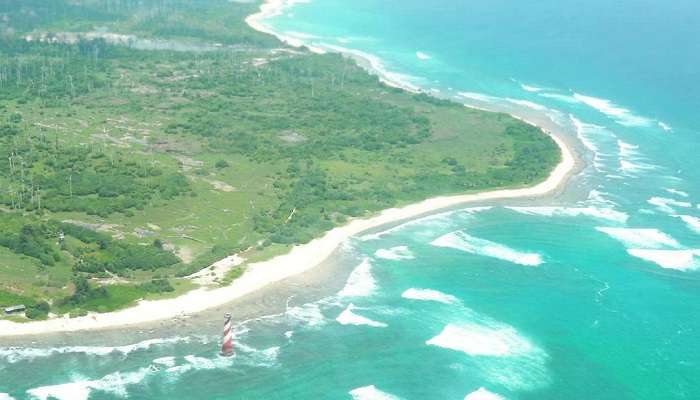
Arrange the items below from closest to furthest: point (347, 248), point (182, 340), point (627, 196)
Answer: point (182, 340) → point (347, 248) → point (627, 196)

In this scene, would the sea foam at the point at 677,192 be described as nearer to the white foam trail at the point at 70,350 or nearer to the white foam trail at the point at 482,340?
the white foam trail at the point at 482,340

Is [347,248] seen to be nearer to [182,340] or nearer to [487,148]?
[182,340]

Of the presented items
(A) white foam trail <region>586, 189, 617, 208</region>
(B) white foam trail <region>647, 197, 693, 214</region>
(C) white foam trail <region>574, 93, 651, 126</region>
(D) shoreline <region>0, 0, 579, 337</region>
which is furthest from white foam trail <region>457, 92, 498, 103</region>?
(B) white foam trail <region>647, 197, 693, 214</region>

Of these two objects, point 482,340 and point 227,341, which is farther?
point 482,340

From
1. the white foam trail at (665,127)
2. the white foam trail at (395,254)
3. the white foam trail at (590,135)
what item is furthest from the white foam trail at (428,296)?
the white foam trail at (665,127)

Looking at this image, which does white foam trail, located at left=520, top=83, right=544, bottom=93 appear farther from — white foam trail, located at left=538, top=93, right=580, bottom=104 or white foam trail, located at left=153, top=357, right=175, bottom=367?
white foam trail, located at left=153, top=357, right=175, bottom=367

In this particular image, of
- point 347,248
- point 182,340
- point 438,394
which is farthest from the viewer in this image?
point 347,248

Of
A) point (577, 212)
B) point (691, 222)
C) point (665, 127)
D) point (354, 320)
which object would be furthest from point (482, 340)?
point (665, 127)

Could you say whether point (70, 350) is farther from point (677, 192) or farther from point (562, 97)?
point (562, 97)

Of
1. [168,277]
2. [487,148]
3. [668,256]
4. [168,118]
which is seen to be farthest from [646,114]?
[168,277]
